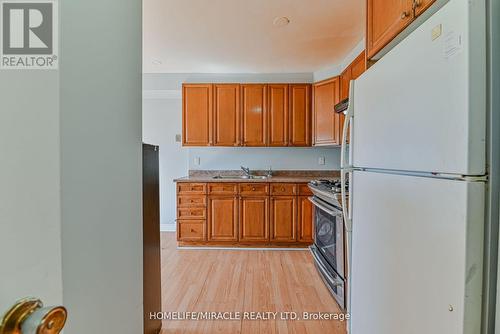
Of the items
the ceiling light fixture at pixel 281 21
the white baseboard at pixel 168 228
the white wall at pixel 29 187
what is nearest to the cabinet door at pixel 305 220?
the ceiling light fixture at pixel 281 21

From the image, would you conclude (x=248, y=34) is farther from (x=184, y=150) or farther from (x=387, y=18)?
(x=184, y=150)

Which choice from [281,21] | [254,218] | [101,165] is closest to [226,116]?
[254,218]

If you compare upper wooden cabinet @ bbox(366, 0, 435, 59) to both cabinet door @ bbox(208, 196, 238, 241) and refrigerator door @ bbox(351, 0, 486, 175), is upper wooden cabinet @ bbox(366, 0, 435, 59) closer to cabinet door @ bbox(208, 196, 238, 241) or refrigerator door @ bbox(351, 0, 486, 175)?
refrigerator door @ bbox(351, 0, 486, 175)

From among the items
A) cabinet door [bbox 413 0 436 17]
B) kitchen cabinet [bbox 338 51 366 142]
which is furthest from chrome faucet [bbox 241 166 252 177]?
cabinet door [bbox 413 0 436 17]

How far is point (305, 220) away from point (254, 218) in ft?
2.26

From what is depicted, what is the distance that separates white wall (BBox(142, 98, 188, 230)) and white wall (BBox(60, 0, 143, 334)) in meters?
3.45

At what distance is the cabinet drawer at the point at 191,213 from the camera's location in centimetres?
354

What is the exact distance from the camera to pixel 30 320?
0.40 m

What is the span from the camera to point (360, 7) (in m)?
2.22

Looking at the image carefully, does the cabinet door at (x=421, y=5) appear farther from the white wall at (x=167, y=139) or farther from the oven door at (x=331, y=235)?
the white wall at (x=167, y=139)

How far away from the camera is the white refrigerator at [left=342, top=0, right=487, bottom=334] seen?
2.21 ft

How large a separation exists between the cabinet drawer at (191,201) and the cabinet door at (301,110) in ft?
5.43

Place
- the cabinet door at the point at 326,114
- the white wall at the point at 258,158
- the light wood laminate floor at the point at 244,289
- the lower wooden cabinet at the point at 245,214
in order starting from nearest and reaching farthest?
the light wood laminate floor at the point at 244,289, the cabinet door at the point at 326,114, the lower wooden cabinet at the point at 245,214, the white wall at the point at 258,158

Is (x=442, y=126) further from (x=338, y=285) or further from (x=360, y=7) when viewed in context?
(x=360, y=7)
